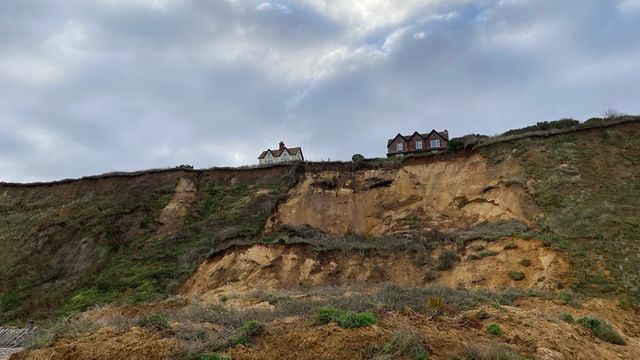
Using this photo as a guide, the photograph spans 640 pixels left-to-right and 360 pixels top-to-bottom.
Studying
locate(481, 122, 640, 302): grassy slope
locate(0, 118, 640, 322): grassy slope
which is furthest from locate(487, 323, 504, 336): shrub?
locate(0, 118, 640, 322): grassy slope

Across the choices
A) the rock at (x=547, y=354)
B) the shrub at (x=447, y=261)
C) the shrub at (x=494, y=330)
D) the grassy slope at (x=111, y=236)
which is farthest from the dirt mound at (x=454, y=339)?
the grassy slope at (x=111, y=236)

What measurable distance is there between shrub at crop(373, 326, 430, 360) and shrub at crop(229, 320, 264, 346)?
2.59 meters

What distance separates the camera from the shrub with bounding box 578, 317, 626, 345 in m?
11.9

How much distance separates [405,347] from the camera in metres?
9.28

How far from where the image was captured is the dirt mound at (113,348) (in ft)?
32.4

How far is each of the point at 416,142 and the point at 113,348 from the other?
4480 cm

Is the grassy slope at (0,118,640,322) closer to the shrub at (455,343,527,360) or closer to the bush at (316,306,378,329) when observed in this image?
the shrub at (455,343,527,360)

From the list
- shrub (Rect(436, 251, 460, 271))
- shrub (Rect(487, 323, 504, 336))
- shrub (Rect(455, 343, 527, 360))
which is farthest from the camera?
shrub (Rect(436, 251, 460, 271))

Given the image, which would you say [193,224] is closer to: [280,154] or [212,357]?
[212,357]

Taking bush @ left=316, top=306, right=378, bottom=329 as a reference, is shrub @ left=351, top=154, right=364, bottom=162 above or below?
above

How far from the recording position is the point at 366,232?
27531 millimetres

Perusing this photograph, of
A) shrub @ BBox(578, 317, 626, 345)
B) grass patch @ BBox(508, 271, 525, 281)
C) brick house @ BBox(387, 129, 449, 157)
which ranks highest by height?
brick house @ BBox(387, 129, 449, 157)

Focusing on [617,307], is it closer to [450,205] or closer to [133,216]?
[450,205]

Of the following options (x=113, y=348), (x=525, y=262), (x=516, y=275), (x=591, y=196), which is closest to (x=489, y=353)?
(x=113, y=348)
